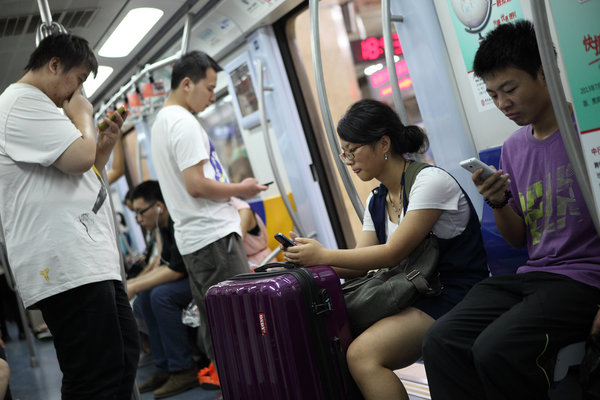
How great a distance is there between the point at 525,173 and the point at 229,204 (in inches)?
60.9

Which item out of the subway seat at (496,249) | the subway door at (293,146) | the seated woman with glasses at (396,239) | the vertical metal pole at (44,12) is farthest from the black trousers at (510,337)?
the subway door at (293,146)

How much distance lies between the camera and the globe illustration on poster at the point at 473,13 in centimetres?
230

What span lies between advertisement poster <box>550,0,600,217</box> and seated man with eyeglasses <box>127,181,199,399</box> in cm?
294

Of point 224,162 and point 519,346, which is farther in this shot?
point 224,162

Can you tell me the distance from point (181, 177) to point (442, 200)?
141cm

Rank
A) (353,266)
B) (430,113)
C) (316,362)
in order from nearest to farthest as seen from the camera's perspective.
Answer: (316,362), (353,266), (430,113)

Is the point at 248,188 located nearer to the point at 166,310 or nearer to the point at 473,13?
the point at 473,13

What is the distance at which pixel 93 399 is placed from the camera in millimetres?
1918

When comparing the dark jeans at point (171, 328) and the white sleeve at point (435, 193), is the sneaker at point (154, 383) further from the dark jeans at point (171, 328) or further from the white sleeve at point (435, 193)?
the white sleeve at point (435, 193)

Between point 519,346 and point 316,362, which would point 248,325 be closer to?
point 316,362

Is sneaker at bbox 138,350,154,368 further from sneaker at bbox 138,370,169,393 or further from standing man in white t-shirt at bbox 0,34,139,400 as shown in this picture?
standing man in white t-shirt at bbox 0,34,139,400

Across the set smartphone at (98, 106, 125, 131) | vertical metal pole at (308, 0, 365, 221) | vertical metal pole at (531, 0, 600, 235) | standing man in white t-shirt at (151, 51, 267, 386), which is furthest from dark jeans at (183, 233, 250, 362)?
vertical metal pole at (531, 0, 600, 235)

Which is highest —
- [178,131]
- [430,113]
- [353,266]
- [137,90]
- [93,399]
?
[137,90]

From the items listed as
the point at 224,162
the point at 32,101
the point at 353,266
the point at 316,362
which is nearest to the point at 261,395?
the point at 316,362
